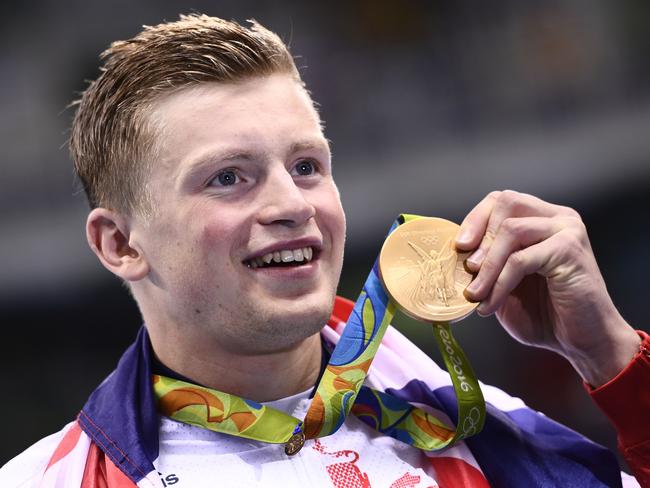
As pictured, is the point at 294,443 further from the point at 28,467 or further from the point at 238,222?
the point at 28,467

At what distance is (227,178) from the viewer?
7.18 feet

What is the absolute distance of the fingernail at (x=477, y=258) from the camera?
214cm

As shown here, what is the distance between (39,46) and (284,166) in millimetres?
5203

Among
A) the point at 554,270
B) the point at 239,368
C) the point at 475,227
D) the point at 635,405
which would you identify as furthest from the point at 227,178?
the point at 635,405

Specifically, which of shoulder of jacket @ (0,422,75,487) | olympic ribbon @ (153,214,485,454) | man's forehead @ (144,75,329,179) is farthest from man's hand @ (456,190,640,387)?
shoulder of jacket @ (0,422,75,487)

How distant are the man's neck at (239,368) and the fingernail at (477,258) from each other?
0.48m

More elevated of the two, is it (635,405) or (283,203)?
(283,203)

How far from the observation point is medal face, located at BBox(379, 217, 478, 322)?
83.4 inches

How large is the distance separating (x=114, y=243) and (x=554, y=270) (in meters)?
1.09

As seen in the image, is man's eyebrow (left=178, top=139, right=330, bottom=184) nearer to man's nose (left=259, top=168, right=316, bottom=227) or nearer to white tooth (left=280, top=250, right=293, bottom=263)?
man's nose (left=259, top=168, right=316, bottom=227)

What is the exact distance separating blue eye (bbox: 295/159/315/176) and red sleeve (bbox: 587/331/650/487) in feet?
2.83

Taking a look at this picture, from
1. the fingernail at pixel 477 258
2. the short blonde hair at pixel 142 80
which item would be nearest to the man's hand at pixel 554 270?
the fingernail at pixel 477 258

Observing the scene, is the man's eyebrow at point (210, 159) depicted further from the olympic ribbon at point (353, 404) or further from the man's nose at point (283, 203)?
the olympic ribbon at point (353, 404)

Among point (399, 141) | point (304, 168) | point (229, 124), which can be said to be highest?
point (229, 124)
